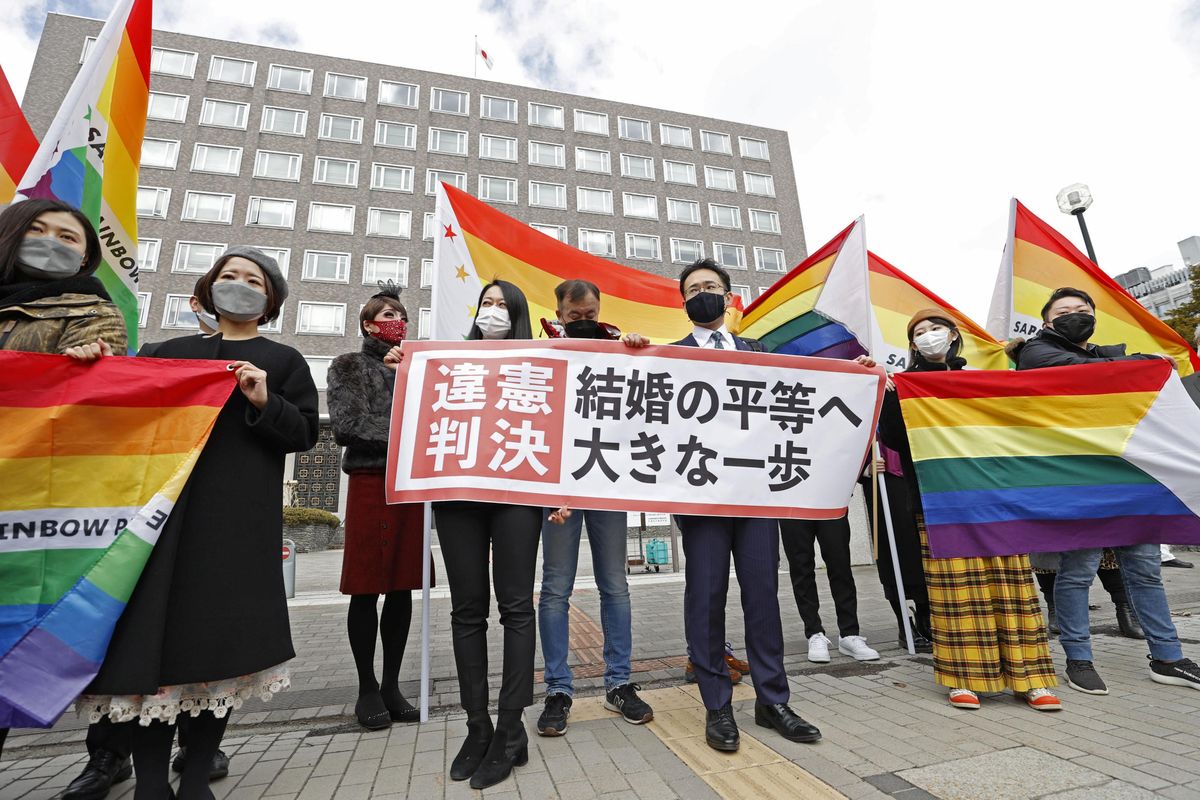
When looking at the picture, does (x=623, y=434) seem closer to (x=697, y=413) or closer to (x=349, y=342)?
(x=697, y=413)

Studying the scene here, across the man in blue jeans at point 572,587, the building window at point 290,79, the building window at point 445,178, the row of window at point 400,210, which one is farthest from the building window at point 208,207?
the man in blue jeans at point 572,587

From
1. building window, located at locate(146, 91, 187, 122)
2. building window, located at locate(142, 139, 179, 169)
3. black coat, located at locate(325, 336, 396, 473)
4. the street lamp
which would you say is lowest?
black coat, located at locate(325, 336, 396, 473)

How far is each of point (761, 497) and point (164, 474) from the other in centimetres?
271

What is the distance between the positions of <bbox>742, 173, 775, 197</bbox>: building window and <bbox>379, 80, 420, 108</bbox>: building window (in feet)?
66.1

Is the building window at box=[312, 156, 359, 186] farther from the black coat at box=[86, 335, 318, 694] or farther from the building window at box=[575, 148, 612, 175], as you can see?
the black coat at box=[86, 335, 318, 694]

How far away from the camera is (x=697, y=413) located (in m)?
3.25

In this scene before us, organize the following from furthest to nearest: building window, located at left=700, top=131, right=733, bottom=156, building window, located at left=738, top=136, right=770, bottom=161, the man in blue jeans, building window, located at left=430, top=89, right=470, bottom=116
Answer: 1. building window, located at left=738, top=136, right=770, bottom=161
2. building window, located at left=700, top=131, right=733, bottom=156
3. building window, located at left=430, top=89, right=470, bottom=116
4. the man in blue jeans

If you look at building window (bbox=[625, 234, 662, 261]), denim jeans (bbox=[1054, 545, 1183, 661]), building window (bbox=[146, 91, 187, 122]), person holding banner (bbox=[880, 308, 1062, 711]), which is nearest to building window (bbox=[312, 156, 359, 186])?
building window (bbox=[146, 91, 187, 122])

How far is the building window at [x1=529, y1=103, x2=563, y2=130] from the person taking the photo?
3381cm

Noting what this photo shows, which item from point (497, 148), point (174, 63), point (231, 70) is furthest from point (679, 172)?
point (174, 63)

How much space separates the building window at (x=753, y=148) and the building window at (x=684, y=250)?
26.7 ft

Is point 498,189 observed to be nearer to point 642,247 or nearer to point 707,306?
point 642,247

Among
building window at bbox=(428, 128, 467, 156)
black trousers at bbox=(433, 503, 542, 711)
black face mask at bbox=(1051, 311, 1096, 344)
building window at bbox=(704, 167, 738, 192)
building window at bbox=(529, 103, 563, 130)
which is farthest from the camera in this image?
building window at bbox=(704, 167, 738, 192)

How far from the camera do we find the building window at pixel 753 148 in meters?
37.7
